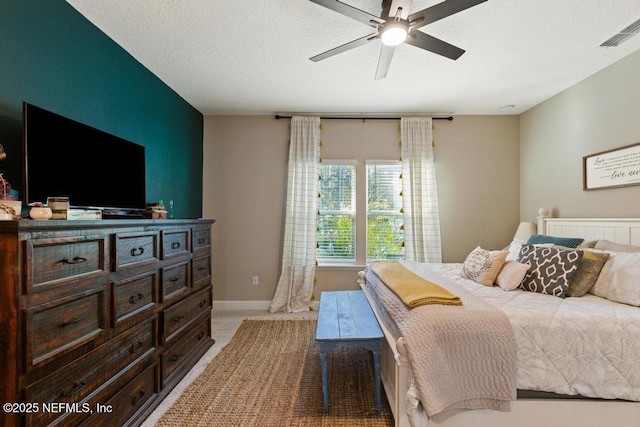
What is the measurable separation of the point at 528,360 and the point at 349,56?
251 centimetres

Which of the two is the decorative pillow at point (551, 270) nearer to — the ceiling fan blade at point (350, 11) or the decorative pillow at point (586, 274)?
the decorative pillow at point (586, 274)

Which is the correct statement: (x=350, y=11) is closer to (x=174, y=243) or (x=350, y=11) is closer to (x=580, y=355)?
(x=174, y=243)

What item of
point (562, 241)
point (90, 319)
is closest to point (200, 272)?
point (90, 319)

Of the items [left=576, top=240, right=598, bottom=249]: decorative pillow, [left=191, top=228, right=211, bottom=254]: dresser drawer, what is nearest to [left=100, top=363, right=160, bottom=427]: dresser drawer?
[left=191, top=228, right=211, bottom=254]: dresser drawer

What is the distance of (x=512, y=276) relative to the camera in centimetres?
217

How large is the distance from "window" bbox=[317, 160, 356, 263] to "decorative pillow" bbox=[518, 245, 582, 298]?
2.09m

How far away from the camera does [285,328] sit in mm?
3213

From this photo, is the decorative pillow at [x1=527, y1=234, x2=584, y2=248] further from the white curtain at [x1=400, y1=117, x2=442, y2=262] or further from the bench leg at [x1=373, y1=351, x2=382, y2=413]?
the bench leg at [x1=373, y1=351, x2=382, y2=413]

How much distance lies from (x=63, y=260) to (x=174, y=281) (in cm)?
96

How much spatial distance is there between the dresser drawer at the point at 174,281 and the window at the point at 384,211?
93.6 inches

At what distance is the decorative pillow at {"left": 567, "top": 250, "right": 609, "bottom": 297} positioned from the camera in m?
1.97

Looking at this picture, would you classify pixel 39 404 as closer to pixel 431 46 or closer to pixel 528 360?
pixel 528 360

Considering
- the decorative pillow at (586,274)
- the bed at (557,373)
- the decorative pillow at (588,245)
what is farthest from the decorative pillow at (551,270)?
the decorative pillow at (588,245)

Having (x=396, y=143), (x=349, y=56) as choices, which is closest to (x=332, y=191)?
(x=396, y=143)
